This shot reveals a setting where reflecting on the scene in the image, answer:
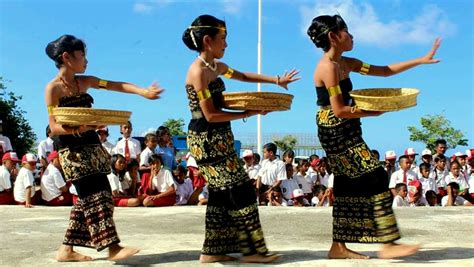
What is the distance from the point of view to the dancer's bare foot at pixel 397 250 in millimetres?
4273

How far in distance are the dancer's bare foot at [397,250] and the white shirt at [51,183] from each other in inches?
286

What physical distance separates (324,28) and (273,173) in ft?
21.8

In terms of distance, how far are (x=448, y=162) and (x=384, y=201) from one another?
26.1 feet

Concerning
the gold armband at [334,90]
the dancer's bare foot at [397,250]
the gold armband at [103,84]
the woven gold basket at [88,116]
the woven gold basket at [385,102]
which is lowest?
the dancer's bare foot at [397,250]

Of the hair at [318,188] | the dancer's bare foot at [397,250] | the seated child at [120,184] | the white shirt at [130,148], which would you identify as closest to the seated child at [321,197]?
the hair at [318,188]

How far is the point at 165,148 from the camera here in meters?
11.4

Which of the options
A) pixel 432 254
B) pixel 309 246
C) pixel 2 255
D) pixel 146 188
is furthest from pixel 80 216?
pixel 146 188

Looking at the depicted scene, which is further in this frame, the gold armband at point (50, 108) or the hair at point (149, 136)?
the hair at point (149, 136)

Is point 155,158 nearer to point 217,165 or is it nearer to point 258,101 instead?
point 217,165

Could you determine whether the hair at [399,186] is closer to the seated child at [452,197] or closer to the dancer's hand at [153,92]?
the seated child at [452,197]

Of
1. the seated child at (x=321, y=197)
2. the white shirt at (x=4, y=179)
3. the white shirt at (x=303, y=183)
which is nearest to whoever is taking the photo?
the white shirt at (x=4, y=179)

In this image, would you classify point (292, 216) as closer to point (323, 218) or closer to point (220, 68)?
point (323, 218)

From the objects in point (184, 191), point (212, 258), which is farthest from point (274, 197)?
point (212, 258)

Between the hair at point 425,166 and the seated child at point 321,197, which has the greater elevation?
the hair at point 425,166
